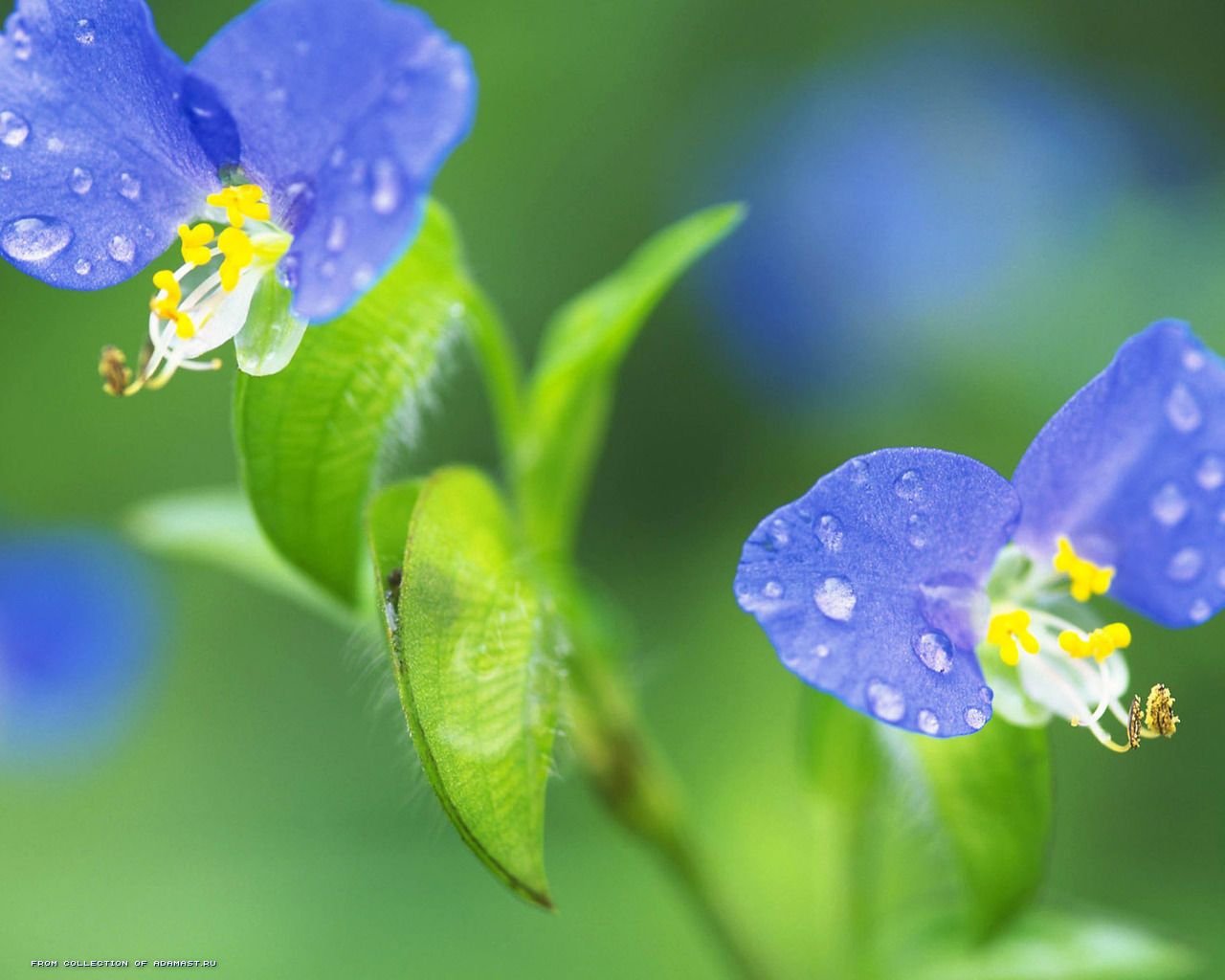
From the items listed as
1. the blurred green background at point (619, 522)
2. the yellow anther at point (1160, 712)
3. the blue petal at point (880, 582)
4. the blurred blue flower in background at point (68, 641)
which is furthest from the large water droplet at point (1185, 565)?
the blurred blue flower in background at point (68, 641)

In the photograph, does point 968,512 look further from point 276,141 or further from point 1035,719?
point 276,141

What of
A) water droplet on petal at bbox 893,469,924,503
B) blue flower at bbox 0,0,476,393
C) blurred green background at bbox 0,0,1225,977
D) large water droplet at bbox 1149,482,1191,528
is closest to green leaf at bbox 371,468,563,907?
blue flower at bbox 0,0,476,393

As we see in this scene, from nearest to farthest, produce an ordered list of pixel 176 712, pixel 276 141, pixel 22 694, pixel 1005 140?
pixel 276 141 → pixel 176 712 → pixel 22 694 → pixel 1005 140

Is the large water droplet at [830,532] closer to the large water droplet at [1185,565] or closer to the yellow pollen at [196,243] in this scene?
the large water droplet at [1185,565]

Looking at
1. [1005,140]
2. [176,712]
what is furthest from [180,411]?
[1005,140]

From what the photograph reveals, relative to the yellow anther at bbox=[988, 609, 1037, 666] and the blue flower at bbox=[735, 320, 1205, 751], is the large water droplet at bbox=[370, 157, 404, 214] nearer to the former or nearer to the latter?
the blue flower at bbox=[735, 320, 1205, 751]

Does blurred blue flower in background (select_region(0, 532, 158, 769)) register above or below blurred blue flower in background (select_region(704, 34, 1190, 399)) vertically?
below
